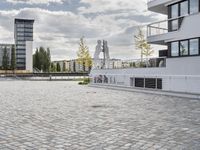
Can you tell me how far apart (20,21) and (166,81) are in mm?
131052

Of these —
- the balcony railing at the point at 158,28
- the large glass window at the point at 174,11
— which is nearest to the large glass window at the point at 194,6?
the large glass window at the point at 174,11

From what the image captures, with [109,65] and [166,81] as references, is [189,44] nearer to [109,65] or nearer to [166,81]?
[166,81]

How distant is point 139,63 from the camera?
28062 millimetres

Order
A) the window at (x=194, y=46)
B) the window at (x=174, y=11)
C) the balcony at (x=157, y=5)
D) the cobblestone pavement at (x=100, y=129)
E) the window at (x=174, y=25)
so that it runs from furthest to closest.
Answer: the balcony at (x=157, y=5) → the window at (x=174, y=11) → the window at (x=174, y=25) → the window at (x=194, y=46) → the cobblestone pavement at (x=100, y=129)

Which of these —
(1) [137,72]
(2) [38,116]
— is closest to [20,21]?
(1) [137,72]

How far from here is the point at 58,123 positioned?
1006 centimetres

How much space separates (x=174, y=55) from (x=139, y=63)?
535 centimetres

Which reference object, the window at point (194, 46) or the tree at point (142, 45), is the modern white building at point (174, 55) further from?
the tree at point (142, 45)

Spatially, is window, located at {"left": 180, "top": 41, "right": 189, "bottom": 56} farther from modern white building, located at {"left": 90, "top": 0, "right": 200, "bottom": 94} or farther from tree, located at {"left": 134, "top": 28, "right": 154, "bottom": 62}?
tree, located at {"left": 134, "top": 28, "right": 154, "bottom": 62}

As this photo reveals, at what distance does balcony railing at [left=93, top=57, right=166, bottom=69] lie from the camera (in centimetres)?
2544

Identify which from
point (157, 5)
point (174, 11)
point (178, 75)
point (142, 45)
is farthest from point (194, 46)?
point (142, 45)

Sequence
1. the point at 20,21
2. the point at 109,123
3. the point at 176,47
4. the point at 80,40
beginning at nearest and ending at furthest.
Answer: the point at 109,123 → the point at 176,47 → the point at 80,40 → the point at 20,21

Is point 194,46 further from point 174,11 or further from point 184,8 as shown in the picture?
point 174,11

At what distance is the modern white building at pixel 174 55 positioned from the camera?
19844 millimetres
